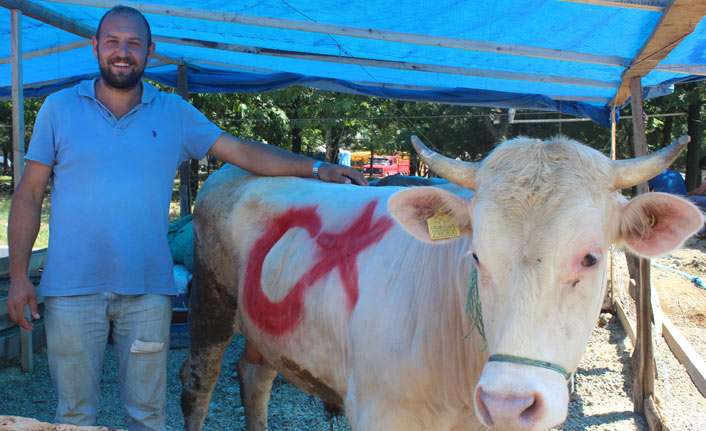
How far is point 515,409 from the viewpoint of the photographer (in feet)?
4.99

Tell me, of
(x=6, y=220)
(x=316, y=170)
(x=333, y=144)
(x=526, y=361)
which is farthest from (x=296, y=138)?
(x=526, y=361)

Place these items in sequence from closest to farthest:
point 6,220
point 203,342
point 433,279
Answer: point 433,279, point 203,342, point 6,220

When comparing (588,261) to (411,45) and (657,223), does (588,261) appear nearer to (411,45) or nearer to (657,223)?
(657,223)

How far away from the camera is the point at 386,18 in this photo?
4.07m

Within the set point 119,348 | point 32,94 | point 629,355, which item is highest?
point 32,94

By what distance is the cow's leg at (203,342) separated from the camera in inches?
136

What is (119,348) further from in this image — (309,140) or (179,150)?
(309,140)

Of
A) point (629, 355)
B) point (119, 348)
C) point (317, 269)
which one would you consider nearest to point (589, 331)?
point (317, 269)

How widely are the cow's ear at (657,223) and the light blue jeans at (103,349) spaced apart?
198cm

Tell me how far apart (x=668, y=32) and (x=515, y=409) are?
2765mm

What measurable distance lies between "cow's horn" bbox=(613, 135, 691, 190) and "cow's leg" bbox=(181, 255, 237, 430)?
7.68 feet

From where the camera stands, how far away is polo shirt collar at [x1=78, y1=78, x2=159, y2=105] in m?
2.52

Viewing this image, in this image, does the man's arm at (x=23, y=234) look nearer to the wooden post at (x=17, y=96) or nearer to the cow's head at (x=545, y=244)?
the cow's head at (x=545, y=244)

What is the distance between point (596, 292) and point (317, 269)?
133cm
